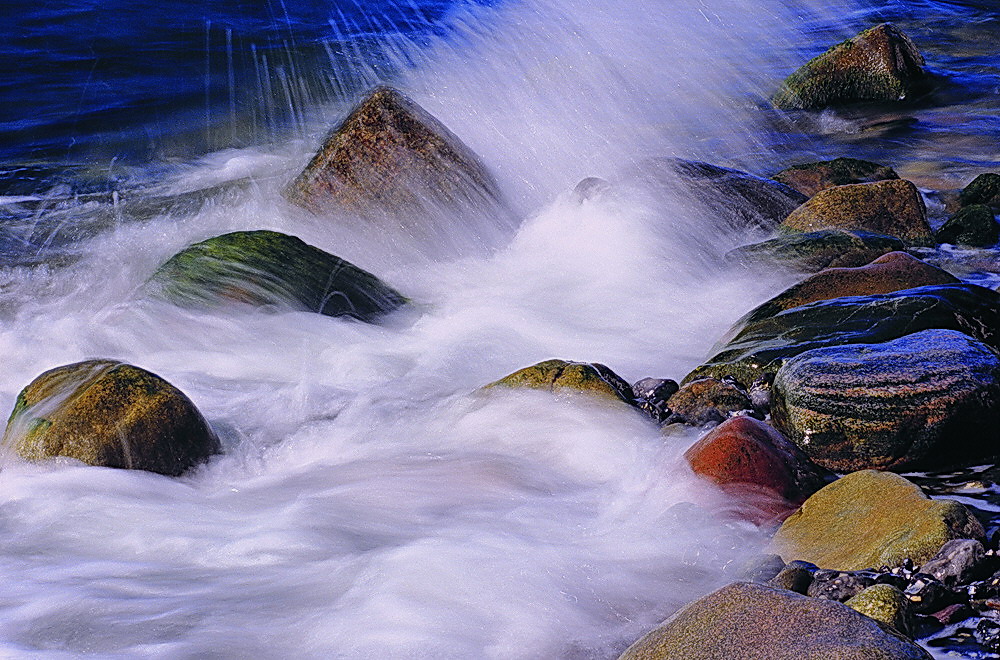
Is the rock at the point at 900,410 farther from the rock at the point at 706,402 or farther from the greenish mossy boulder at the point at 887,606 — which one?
the greenish mossy boulder at the point at 887,606

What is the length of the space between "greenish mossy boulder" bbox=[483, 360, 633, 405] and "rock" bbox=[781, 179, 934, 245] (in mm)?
2868

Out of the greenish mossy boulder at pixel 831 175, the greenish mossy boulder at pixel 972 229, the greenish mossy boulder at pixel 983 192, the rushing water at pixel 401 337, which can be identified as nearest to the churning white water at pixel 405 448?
the rushing water at pixel 401 337

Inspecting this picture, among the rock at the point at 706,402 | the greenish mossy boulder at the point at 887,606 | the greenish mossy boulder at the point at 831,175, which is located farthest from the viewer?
the greenish mossy boulder at the point at 831,175

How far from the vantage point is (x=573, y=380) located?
5152 millimetres

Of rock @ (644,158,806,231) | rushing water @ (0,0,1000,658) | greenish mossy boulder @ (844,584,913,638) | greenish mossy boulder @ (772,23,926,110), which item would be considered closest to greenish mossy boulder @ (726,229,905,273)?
rushing water @ (0,0,1000,658)

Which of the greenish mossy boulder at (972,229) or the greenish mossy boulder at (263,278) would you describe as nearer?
the greenish mossy boulder at (263,278)

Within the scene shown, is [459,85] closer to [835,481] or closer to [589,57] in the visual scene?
[589,57]

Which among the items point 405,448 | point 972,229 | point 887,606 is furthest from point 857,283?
point 887,606

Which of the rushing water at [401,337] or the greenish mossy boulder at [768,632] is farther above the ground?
the greenish mossy boulder at [768,632]

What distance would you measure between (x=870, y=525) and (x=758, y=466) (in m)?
0.61

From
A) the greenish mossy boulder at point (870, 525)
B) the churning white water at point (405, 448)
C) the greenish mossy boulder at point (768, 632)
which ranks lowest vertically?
the churning white water at point (405, 448)

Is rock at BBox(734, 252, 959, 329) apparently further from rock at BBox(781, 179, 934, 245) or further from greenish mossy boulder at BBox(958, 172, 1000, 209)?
greenish mossy boulder at BBox(958, 172, 1000, 209)

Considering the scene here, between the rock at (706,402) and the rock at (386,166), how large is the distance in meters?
3.54

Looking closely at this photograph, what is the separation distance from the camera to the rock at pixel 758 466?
4.07 meters
